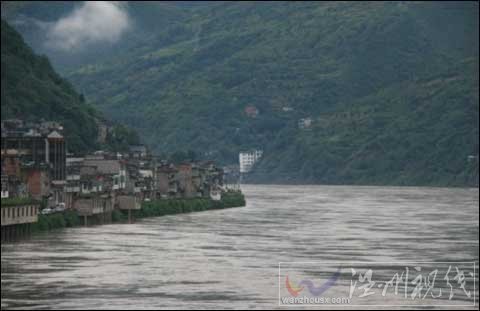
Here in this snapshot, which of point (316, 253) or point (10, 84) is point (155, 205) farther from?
point (316, 253)

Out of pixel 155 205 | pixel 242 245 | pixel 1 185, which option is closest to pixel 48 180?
pixel 1 185
